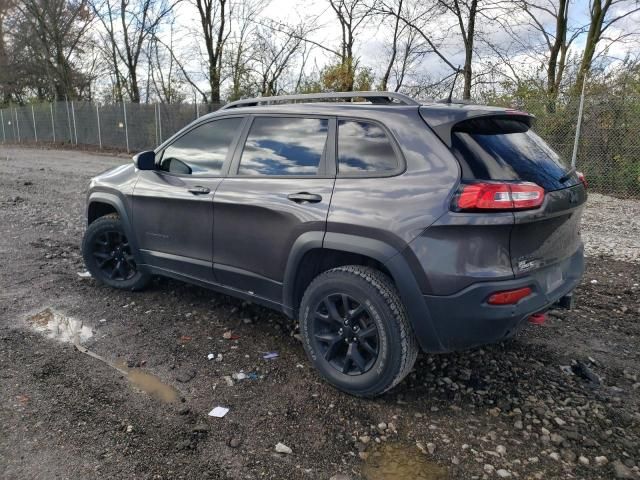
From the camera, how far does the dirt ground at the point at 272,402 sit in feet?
7.93

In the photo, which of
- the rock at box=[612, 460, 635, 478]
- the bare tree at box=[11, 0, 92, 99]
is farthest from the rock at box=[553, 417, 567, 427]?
the bare tree at box=[11, 0, 92, 99]

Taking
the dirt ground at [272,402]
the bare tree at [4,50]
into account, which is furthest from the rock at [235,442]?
the bare tree at [4,50]

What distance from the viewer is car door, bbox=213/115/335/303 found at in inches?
122

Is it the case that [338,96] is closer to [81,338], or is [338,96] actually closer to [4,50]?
[81,338]

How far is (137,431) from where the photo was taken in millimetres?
2623

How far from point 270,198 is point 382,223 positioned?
878 mm

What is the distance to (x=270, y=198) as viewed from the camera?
3.25 metres

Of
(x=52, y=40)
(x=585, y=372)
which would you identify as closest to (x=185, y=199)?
(x=585, y=372)

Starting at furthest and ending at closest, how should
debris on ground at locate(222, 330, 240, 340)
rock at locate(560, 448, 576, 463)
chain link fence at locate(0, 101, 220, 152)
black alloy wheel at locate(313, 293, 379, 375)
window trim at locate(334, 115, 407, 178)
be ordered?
chain link fence at locate(0, 101, 220, 152) < debris on ground at locate(222, 330, 240, 340) < black alloy wheel at locate(313, 293, 379, 375) < window trim at locate(334, 115, 407, 178) < rock at locate(560, 448, 576, 463)

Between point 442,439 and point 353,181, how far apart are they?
1526 mm

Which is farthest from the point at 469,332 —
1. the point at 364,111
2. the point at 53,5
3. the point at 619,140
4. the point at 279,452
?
the point at 53,5

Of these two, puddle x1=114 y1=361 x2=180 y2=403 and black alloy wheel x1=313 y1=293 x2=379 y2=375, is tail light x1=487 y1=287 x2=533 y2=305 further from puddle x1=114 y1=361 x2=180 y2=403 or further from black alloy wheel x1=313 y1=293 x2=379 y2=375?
puddle x1=114 y1=361 x2=180 y2=403

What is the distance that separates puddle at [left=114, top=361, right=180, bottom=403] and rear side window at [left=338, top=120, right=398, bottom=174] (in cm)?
173

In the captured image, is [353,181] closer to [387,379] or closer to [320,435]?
[387,379]
